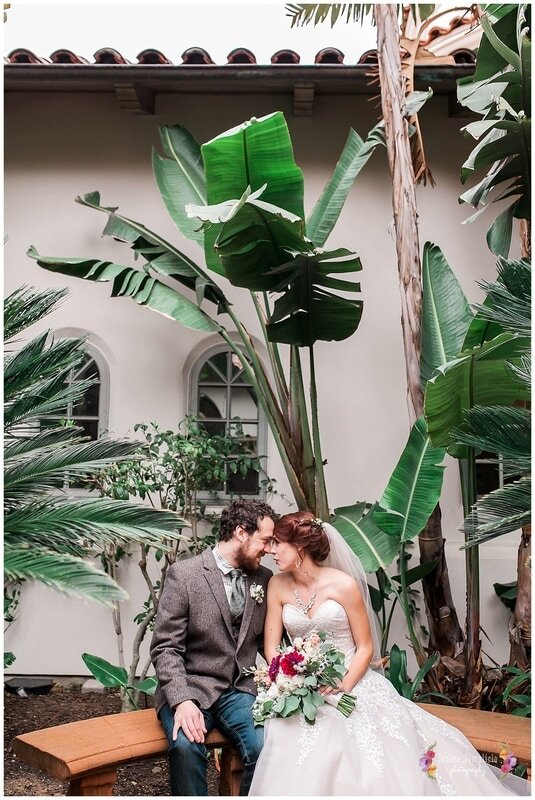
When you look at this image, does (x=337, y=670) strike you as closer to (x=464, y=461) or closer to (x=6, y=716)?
(x=464, y=461)

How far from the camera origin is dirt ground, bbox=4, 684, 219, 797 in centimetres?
489

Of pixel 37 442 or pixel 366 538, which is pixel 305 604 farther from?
pixel 37 442

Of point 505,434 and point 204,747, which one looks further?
point 204,747

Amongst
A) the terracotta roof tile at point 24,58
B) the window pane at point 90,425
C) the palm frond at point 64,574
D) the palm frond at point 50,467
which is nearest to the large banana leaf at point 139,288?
the window pane at point 90,425

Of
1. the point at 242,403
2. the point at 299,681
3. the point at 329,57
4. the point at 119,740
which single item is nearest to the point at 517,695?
the point at 299,681

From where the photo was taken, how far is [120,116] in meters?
6.88

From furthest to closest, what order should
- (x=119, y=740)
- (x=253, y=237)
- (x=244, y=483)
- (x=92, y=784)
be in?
1. (x=244, y=483)
2. (x=253, y=237)
3. (x=119, y=740)
4. (x=92, y=784)

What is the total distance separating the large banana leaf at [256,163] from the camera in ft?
14.9

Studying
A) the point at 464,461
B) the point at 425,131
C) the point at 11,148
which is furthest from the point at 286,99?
the point at 464,461

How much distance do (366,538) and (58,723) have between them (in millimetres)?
2809

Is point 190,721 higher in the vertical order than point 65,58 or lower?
lower

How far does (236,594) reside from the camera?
429 centimetres

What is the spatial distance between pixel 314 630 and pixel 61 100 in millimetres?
5374

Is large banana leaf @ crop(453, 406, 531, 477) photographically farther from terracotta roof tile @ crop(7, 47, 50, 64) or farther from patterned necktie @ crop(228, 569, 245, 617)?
terracotta roof tile @ crop(7, 47, 50, 64)
